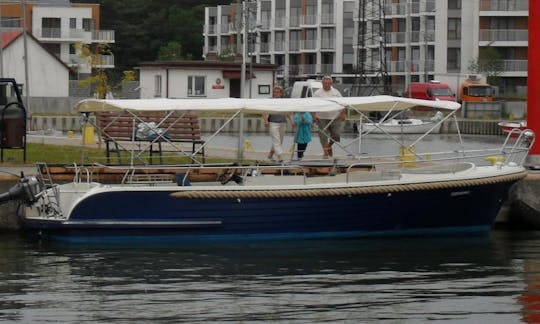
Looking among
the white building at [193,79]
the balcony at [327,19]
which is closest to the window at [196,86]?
the white building at [193,79]

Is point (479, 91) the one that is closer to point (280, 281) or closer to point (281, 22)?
point (281, 22)

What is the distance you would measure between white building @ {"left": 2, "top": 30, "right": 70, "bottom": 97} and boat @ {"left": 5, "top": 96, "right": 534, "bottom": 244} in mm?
64055

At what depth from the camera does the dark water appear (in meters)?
16.1

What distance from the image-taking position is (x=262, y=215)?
2198cm

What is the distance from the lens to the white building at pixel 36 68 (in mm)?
85544

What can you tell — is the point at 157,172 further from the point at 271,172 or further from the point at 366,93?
the point at 366,93

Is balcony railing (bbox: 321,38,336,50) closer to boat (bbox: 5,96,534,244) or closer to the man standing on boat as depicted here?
the man standing on boat

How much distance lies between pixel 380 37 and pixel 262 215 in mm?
79723

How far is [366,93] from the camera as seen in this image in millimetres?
94375

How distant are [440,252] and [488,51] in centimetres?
7920

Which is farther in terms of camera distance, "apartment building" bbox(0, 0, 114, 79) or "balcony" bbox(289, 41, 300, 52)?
"balcony" bbox(289, 41, 300, 52)

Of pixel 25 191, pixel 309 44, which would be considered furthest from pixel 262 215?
pixel 309 44

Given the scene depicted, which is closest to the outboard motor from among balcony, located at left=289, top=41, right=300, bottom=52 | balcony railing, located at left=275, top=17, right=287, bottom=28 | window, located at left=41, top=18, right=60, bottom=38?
window, located at left=41, top=18, right=60, bottom=38

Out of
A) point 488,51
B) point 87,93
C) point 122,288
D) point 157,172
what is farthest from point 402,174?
point 488,51
